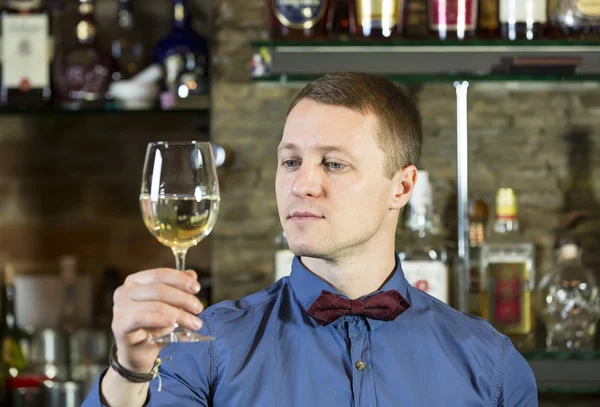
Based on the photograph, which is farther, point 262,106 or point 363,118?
point 262,106

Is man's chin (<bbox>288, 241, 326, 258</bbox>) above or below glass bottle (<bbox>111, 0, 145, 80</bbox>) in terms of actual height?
below

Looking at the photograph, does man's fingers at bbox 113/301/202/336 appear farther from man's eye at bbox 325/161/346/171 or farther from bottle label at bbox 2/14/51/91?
bottle label at bbox 2/14/51/91

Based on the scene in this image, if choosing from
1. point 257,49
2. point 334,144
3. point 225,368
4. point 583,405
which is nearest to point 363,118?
point 334,144

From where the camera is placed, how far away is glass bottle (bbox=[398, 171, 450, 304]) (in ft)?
6.40

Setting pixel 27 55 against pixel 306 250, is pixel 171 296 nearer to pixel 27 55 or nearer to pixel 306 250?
pixel 306 250

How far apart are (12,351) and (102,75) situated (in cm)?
72

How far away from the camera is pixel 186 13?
7.76 ft

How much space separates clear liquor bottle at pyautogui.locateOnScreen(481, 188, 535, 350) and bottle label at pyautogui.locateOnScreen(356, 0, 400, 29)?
1.35 feet

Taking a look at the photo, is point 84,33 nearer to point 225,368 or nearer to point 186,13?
point 186,13

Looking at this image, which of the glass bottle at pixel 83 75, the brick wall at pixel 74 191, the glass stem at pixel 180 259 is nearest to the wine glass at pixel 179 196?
the glass stem at pixel 180 259

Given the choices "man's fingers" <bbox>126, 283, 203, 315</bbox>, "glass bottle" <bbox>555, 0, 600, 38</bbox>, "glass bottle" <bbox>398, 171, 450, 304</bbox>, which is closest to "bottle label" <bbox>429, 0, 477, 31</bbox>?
"glass bottle" <bbox>555, 0, 600, 38</bbox>

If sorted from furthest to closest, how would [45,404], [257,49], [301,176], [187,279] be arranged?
[45,404] < [257,49] < [301,176] < [187,279]

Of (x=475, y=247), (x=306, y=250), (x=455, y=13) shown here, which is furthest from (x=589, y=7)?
(x=306, y=250)

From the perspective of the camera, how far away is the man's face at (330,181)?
49.6 inches
